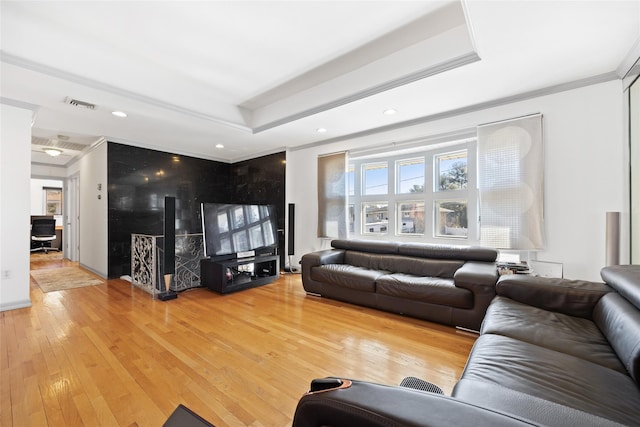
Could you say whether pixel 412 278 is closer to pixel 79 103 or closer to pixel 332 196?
pixel 332 196

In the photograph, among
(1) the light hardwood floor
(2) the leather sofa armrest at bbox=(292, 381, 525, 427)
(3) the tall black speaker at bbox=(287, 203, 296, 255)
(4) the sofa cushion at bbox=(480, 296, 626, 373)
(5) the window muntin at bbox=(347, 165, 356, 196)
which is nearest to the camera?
(2) the leather sofa armrest at bbox=(292, 381, 525, 427)

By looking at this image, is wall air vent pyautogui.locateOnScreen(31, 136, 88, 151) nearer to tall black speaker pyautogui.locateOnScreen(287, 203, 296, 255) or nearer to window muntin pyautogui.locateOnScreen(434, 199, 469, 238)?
tall black speaker pyautogui.locateOnScreen(287, 203, 296, 255)

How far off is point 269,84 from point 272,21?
1.13 m

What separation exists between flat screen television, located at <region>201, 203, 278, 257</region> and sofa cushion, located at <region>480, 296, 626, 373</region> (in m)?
3.36

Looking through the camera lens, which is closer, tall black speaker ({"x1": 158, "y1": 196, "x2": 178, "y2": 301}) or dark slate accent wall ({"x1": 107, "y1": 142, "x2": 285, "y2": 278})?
tall black speaker ({"x1": 158, "y1": 196, "x2": 178, "y2": 301})

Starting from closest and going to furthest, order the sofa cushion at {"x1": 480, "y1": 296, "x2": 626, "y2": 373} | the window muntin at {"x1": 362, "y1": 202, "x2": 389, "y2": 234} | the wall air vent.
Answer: the sofa cushion at {"x1": 480, "y1": 296, "x2": 626, "y2": 373}, the window muntin at {"x1": 362, "y1": 202, "x2": 389, "y2": 234}, the wall air vent

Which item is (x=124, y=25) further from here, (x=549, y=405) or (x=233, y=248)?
(x=549, y=405)

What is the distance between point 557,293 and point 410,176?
98.0 inches

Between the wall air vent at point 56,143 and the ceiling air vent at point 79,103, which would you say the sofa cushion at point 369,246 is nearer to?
the ceiling air vent at point 79,103

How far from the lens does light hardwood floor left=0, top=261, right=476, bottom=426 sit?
1.56 metres

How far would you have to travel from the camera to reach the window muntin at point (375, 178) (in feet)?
14.2

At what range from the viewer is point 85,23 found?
7.82ft

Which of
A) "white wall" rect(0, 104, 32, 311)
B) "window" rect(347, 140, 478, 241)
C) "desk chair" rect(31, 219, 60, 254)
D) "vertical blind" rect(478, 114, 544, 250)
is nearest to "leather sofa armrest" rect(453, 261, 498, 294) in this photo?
"vertical blind" rect(478, 114, 544, 250)

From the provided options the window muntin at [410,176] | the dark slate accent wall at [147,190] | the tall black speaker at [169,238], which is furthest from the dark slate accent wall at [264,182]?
the window muntin at [410,176]
